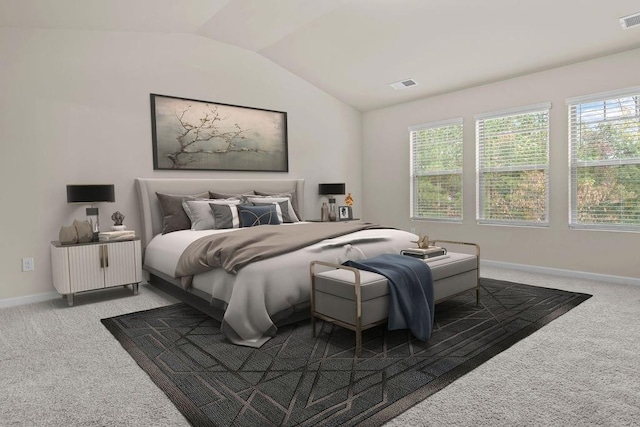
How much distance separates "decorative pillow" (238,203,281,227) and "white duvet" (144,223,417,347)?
4.02 ft

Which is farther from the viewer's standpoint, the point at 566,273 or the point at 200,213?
the point at 566,273

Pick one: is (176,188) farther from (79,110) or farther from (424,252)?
(424,252)

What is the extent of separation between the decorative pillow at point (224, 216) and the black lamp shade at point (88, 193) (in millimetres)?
1051

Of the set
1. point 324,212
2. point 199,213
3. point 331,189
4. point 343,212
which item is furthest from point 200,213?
point 343,212

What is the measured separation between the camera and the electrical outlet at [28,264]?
408cm

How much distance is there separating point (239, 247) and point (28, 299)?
254 cm

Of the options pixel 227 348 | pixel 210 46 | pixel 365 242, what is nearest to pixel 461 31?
pixel 365 242

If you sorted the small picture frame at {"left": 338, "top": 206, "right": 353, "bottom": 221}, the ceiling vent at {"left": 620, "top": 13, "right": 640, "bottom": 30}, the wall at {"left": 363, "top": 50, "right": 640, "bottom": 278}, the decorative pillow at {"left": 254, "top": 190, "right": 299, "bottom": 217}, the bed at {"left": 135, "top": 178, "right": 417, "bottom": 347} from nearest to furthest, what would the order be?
the bed at {"left": 135, "top": 178, "right": 417, "bottom": 347} → the ceiling vent at {"left": 620, "top": 13, "right": 640, "bottom": 30} → the wall at {"left": 363, "top": 50, "right": 640, "bottom": 278} → the decorative pillow at {"left": 254, "top": 190, "right": 299, "bottom": 217} → the small picture frame at {"left": 338, "top": 206, "right": 353, "bottom": 221}

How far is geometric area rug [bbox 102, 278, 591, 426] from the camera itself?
2.01 metres

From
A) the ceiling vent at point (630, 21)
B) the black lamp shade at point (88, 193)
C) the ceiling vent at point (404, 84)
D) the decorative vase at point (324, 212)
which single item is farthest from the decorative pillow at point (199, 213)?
the ceiling vent at point (630, 21)

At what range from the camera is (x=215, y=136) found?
5348mm

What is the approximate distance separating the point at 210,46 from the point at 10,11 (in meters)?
2.12

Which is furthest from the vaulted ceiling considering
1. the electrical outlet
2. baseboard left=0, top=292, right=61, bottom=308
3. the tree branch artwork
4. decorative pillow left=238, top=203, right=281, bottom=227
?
baseboard left=0, top=292, right=61, bottom=308

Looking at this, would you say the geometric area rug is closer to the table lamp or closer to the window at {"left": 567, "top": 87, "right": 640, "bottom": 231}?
the window at {"left": 567, "top": 87, "right": 640, "bottom": 231}
